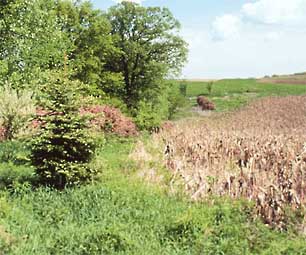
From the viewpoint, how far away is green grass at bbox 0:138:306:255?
8633 millimetres

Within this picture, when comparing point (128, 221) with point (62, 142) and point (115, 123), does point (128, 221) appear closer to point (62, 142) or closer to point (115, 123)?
point (62, 142)

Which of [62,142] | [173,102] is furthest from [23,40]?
[173,102]

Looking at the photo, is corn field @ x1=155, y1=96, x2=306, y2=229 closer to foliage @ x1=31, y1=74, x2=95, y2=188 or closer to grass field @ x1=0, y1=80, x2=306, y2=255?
grass field @ x1=0, y1=80, x2=306, y2=255

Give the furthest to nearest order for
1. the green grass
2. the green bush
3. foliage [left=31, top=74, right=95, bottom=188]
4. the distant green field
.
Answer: the distant green field
the green bush
foliage [left=31, top=74, right=95, bottom=188]
the green grass

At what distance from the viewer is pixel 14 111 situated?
1855 cm

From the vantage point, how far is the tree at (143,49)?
35594 millimetres

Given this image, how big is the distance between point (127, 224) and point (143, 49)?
26.3 metres

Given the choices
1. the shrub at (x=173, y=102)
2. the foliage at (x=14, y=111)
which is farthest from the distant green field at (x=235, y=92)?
the foliage at (x=14, y=111)

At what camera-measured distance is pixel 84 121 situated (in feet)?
41.6

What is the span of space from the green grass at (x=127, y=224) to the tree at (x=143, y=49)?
23761mm

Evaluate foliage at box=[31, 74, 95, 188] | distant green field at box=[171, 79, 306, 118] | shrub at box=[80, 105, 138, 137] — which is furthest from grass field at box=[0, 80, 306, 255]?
distant green field at box=[171, 79, 306, 118]

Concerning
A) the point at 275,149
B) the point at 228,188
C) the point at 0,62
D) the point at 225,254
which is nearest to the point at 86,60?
the point at 0,62

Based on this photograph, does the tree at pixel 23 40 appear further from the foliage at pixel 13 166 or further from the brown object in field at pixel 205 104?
the brown object in field at pixel 205 104

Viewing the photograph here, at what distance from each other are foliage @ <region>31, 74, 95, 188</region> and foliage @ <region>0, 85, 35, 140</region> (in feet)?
18.8
